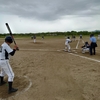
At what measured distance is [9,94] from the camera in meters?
5.12

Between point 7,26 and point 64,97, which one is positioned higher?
point 7,26

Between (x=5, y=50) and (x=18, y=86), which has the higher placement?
(x=5, y=50)

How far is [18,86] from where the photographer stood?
5699mm

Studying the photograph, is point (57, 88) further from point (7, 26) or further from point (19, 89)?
point (7, 26)

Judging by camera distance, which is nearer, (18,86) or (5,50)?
(5,50)

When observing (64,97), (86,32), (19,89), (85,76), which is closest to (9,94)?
(19,89)

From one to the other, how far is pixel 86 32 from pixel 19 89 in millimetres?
81486

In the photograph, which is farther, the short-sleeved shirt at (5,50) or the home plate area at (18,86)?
the home plate area at (18,86)

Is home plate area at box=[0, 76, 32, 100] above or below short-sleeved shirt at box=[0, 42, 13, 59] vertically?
below

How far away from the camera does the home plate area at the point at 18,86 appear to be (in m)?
5.03

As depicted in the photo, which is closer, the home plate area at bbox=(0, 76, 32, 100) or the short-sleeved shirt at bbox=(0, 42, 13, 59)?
the short-sleeved shirt at bbox=(0, 42, 13, 59)

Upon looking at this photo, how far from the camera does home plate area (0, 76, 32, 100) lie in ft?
16.5

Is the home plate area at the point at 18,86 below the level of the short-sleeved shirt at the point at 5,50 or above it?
below

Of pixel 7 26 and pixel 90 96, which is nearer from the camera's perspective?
pixel 90 96
